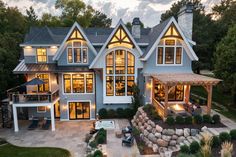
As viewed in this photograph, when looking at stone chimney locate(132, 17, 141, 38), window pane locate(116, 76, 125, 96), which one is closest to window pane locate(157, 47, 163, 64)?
window pane locate(116, 76, 125, 96)

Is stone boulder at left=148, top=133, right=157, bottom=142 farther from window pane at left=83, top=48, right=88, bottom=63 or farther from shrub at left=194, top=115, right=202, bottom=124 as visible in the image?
window pane at left=83, top=48, right=88, bottom=63

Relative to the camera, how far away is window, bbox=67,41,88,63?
1897 centimetres

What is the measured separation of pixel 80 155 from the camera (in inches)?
510

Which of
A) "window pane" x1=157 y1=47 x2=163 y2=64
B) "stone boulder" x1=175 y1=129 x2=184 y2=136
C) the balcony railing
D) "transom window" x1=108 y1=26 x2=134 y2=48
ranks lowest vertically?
"stone boulder" x1=175 y1=129 x2=184 y2=136

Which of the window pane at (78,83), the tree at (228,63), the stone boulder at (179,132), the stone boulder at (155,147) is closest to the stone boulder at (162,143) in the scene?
the stone boulder at (155,147)

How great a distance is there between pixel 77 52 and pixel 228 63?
14.7 m

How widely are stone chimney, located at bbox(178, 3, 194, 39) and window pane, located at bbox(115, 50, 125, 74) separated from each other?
7.32m

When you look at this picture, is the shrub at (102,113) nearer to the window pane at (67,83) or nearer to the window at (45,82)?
the window pane at (67,83)

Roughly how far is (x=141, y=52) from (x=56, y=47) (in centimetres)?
897

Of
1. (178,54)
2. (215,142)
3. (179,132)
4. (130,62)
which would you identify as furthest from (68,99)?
(215,142)

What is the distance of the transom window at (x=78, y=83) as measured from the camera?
19.3m

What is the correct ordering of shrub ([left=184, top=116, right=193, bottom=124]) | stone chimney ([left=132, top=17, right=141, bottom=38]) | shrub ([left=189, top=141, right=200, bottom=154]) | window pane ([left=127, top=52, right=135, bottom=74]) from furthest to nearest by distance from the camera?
stone chimney ([left=132, top=17, right=141, bottom=38]) → window pane ([left=127, top=52, right=135, bottom=74]) → shrub ([left=184, top=116, right=193, bottom=124]) → shrub ([left=189, top=141, right=200, bottom=154])

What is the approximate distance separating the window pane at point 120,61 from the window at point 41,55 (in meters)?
7.72

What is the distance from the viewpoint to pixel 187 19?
1956 cm
